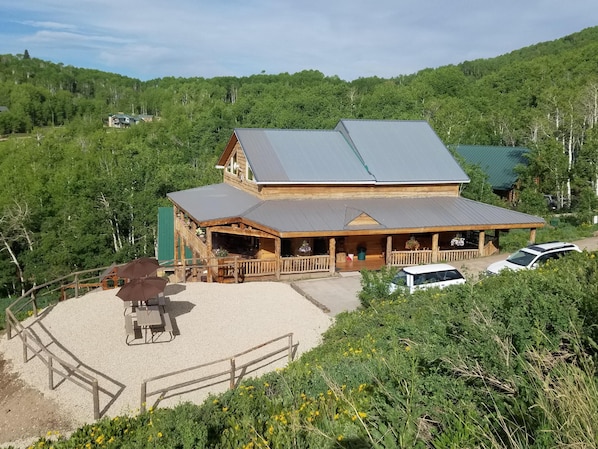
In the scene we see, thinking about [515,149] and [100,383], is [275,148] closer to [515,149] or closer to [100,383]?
[100,383]

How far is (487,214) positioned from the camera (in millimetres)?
23391

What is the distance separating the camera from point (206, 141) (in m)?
74.5

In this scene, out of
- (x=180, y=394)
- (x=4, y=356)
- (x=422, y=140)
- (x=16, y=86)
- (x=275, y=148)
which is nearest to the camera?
(x=180, y=394)

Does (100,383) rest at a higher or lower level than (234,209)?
lower

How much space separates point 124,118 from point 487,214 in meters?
124

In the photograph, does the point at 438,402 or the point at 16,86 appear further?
the point at 16,86

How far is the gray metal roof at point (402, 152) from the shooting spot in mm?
24984

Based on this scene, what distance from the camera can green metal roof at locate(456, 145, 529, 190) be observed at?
40438mm

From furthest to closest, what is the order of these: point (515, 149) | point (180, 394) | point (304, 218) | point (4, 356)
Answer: point (515, 149) < point (304, 218) < point (4, 356) < point (180, 394)

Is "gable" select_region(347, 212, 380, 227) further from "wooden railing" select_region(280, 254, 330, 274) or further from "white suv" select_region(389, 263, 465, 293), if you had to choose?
"white suv" select_region(389, 263, 465, 293)


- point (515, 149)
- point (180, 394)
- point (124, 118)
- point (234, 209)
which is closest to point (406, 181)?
point (234, 209)

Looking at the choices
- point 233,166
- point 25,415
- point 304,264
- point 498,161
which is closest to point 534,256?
point 304,264

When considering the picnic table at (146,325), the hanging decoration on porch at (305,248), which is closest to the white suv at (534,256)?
the hanging decoration on porch at (305,248)

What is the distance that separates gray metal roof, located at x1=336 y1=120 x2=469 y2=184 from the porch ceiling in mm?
1180
